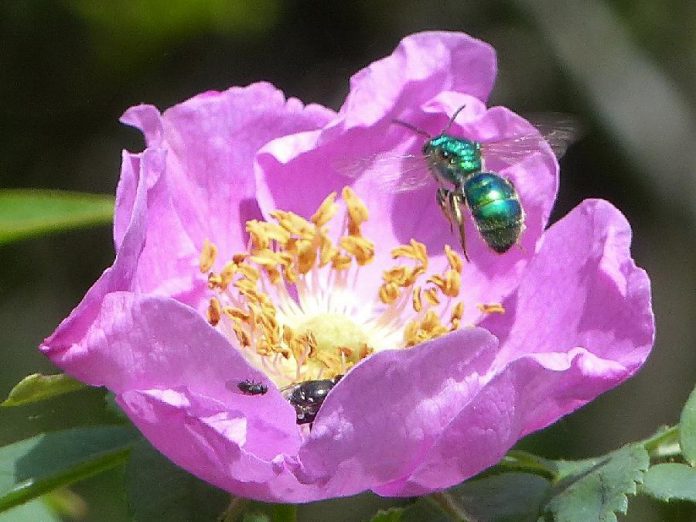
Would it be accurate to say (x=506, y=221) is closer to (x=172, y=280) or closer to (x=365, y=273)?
(x=365, y=273)

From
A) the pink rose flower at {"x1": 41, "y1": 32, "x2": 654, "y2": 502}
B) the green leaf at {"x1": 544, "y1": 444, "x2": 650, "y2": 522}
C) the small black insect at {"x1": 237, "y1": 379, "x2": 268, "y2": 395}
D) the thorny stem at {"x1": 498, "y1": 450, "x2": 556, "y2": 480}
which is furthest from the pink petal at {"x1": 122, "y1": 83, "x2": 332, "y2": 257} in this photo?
the green leaf at {"x1": 544, "y1": 444, "x2": 650, "y2": 522}

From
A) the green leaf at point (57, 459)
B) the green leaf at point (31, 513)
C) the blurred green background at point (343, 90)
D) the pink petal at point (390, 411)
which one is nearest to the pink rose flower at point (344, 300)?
the pink petal at point (390, 411)

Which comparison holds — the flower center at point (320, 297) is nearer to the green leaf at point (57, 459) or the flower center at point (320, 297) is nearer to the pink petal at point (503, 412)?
the green leaf at point (57, 459)

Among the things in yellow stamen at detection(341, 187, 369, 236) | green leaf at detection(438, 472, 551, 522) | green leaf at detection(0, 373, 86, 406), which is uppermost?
green leaf at detection(0, 373, 86, 406)

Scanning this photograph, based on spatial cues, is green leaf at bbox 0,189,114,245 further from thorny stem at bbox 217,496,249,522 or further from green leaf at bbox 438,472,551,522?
green leaf at bbox 438,472,551,522

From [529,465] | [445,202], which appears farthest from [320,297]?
[529,465]

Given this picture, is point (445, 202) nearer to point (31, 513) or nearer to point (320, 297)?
point (320, 297)
